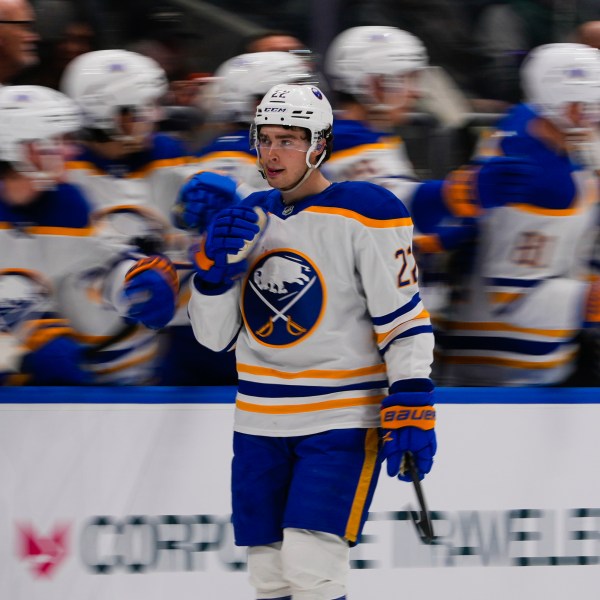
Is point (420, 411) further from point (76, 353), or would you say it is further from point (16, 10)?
point (16, 10)

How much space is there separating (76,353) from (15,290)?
20 centimetres

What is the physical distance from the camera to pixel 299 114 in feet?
8.05

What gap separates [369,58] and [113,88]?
67 centimetres

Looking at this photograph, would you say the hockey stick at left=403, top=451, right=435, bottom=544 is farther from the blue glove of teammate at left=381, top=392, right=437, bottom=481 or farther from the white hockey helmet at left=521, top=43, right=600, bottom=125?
the white hockey helmet at left=521, top=43, right=600, bottom=125

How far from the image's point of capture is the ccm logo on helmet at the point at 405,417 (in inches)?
94.8

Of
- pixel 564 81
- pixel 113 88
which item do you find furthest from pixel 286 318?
pixel 564 81

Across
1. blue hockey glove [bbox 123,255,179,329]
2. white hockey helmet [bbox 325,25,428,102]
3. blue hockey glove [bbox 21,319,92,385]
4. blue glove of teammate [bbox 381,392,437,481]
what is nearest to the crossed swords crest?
blue glove of teammate [bbox 381,392,437,481]

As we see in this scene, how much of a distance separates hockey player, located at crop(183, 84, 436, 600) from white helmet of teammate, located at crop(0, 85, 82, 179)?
65 centimetres

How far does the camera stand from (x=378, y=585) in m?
3.07

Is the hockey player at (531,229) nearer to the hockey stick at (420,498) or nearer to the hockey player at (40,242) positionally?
the hockey stick at (420,498)

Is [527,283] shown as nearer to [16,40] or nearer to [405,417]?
[405,417]

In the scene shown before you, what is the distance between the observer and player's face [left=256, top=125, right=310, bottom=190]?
8.06 ft

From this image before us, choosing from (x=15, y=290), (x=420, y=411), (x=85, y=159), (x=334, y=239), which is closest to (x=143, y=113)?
(x=85, y=159)

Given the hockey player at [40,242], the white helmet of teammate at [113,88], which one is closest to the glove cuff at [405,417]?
the hockey player at [40,242]
